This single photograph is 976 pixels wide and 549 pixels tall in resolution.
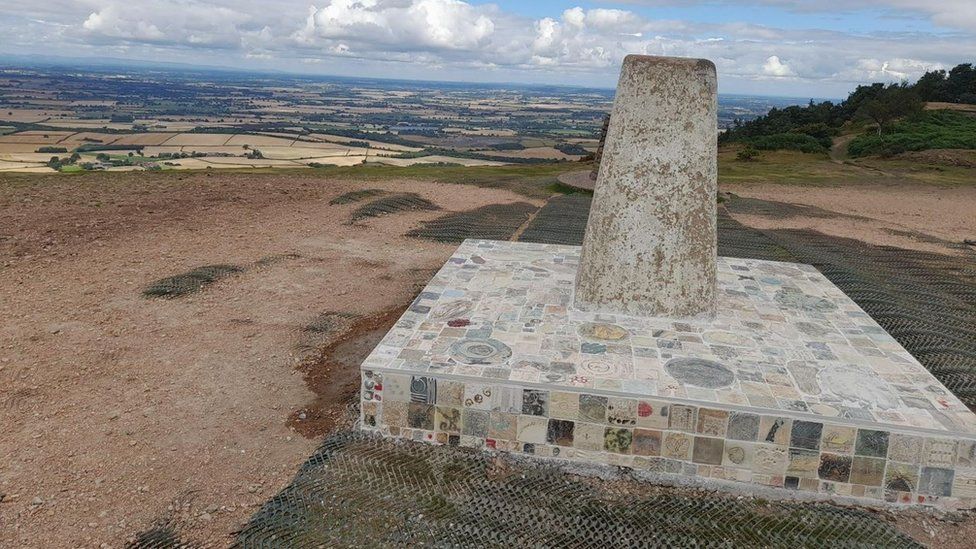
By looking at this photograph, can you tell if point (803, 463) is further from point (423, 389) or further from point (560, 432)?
point (423, 389)

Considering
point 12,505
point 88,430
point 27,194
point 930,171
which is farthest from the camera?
point 930,171

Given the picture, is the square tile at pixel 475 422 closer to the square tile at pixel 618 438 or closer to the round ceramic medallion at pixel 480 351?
the round ceramic medallion at pixel 480 351

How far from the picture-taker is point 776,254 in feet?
38.0

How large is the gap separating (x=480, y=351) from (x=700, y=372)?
1.82 meters

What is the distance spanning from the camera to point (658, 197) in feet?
20.6

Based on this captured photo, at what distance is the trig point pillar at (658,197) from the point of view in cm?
618

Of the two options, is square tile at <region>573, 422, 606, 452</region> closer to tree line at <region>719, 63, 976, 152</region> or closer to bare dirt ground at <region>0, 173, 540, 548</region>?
bare dirt ground at <region>0, 173, 540, 548</region>

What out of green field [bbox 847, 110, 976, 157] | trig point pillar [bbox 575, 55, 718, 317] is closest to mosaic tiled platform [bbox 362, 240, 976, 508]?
trig point pillar [bbox 575, 55, 718, 317]

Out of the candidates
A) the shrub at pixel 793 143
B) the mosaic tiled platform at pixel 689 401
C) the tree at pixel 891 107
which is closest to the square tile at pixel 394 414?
the mosaic tiled platform at pixel 689 401

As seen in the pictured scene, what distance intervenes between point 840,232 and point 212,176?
615 inches

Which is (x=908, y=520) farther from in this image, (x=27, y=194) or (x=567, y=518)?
(x=27, y=194)

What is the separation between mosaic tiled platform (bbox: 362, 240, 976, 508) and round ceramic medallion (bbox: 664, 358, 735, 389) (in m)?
0.02

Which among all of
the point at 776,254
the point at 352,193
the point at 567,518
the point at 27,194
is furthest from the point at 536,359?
the point at 27,194

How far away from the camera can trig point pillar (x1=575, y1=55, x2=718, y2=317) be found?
6184 mm
